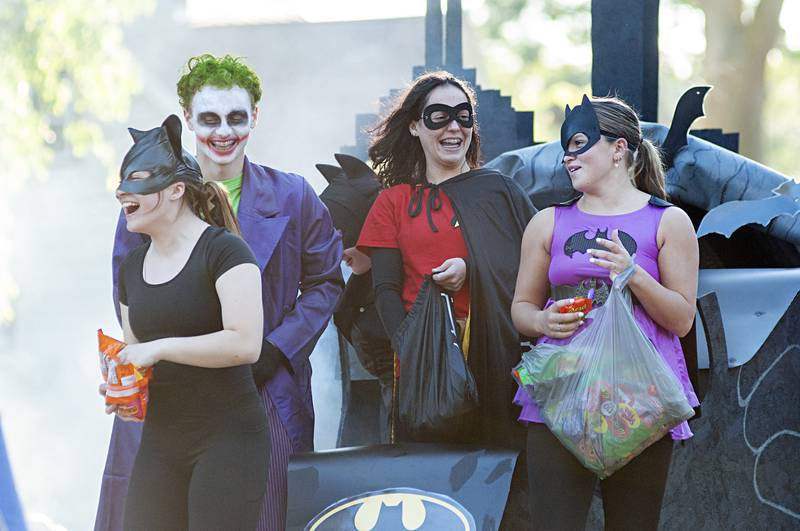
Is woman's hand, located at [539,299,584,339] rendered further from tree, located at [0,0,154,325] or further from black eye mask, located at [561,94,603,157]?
tree, located at [0,0,154,325]

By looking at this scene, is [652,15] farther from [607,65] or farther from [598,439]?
[598,439]

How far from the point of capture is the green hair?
3.51 meters

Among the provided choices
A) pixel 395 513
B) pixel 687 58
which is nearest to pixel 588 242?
pixel 395 513

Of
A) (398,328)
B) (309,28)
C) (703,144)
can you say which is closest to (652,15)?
(703,144)

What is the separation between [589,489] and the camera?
2967 millimetres

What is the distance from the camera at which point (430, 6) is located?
6.14 metres

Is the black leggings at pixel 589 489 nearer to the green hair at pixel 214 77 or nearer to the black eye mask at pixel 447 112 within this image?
the black eye mask at pixel 447 112

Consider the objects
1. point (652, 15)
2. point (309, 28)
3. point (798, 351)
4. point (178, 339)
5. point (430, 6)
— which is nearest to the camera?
point (178, 339)

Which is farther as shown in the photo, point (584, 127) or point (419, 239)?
point (419, 239)

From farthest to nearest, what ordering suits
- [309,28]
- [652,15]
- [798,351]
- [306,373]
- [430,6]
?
[309,28] < [430,6] < [652,15] < [798,351] < [306,373]

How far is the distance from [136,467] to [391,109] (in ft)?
4.89

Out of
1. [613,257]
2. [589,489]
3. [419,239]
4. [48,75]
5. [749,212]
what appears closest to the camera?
[613,257]

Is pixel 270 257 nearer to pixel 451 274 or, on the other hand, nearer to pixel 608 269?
pixel 451 274

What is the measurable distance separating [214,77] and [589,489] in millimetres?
1619
